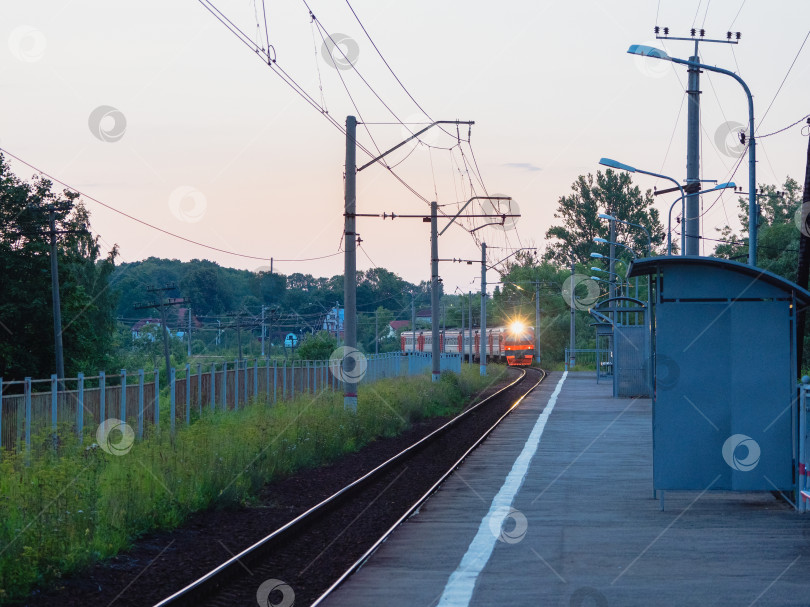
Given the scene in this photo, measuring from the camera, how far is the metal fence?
16.2 metres

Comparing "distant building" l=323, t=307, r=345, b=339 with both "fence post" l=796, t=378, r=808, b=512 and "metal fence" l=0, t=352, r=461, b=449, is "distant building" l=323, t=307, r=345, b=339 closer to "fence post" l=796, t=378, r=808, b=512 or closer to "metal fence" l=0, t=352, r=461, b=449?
"metal fence" l=0, t=352, r=461, b=449

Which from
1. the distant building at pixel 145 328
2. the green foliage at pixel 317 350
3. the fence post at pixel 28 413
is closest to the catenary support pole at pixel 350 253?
the fence post at pixel 28 413

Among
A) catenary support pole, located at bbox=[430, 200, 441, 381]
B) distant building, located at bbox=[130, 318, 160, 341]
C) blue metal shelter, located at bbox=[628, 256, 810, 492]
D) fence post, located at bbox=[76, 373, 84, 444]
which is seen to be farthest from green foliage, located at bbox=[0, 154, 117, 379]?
distant building, located at bbox=[130, 318, 160, 341]

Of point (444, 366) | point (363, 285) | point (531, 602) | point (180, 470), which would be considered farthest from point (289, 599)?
point (363, 285)

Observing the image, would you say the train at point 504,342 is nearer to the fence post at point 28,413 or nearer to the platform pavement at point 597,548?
the fence post at point 28,413

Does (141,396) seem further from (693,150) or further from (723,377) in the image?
(693,150)

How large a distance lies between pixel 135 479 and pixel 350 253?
1368 centimetres

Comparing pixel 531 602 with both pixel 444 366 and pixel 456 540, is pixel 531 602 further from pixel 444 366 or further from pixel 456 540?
pixel 444 366

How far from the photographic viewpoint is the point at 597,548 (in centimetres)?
1089

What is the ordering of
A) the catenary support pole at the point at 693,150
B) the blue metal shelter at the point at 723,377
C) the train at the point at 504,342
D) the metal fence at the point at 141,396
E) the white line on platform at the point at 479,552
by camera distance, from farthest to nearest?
the train at the point at 504,342 → the catenary support pole at the point at 693,150 → the metal fence at the point at 141,396 → the blue metal shelter at the point at 723,377 → the white line on platform at the point at 479,552

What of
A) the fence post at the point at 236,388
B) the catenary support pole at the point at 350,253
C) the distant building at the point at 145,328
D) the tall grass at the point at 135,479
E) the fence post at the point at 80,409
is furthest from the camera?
the distant building at the point at 145,328

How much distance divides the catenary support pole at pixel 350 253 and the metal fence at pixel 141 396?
0.58 metres

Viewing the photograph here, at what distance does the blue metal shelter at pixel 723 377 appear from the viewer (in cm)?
1326

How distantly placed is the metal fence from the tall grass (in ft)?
2.08
